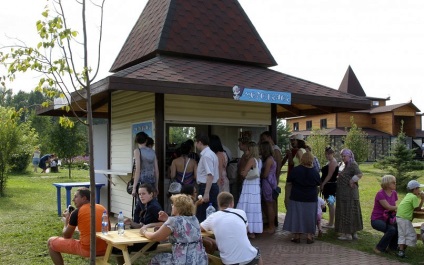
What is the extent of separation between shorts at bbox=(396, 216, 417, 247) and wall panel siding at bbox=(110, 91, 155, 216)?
451 cm

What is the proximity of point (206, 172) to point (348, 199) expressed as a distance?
275 cm

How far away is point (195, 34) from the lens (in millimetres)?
9008

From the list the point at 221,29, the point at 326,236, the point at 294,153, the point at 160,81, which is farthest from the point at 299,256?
the point at 221,29

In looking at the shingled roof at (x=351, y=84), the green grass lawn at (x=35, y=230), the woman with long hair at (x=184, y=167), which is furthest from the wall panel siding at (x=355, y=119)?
the woman with long hair at (x=184, y=167)

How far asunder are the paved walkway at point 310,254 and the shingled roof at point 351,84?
155 ft

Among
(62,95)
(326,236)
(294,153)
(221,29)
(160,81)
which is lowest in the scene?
(326,236)

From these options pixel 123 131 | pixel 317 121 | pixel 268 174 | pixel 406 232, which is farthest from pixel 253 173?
pixel 317 121

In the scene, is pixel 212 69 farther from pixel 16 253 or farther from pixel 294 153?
pixel 16 253

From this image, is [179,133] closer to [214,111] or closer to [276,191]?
[214,111]

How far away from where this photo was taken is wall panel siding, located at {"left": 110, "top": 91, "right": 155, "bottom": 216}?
326 inches

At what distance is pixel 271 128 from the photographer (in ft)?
29.8

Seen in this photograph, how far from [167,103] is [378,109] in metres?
41.7

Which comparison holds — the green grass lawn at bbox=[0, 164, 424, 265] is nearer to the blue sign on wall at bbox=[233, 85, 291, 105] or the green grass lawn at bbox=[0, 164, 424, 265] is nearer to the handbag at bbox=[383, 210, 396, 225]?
the handbag at bbox=[383, 210, 396, 225]

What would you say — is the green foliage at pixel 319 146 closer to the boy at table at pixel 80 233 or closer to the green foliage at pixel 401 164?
the green foliage at pixel 401 164
